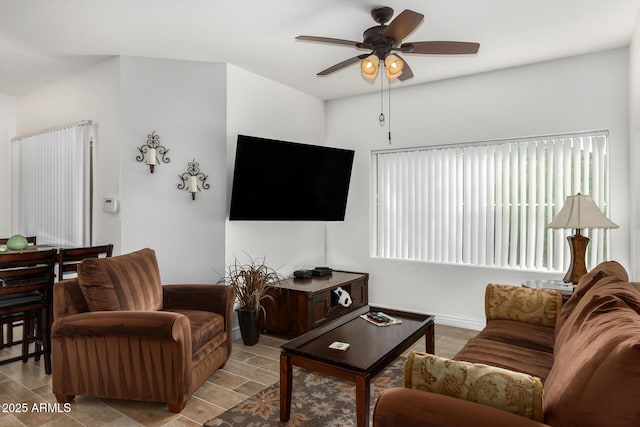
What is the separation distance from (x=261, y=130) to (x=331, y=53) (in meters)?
1.16

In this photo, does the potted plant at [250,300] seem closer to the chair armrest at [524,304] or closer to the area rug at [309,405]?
the area rug at [309,405]

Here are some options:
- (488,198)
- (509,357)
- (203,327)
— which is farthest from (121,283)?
(488,198)

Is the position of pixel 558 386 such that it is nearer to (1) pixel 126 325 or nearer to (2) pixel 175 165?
(1) pixel 126 325

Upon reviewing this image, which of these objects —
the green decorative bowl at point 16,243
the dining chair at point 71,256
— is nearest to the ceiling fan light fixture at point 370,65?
the dining chair at point 71,256

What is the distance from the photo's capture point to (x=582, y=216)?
3.01m

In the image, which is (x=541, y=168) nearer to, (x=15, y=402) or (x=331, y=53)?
(x=331, y=53)

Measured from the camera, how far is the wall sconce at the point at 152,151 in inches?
144

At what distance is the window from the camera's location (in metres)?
3.76

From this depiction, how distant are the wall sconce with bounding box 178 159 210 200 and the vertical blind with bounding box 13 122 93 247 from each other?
41.3 inches

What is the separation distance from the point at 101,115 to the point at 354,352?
3.35 metres

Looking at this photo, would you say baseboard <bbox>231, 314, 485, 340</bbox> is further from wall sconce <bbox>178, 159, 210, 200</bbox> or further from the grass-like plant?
wall sconce <bbox>178, 159, 210, 200</bbox>

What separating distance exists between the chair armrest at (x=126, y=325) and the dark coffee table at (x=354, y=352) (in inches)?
26.1

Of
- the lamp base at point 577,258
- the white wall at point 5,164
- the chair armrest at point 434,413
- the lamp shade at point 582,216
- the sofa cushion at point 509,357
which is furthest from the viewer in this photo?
the white wall at point 5,164

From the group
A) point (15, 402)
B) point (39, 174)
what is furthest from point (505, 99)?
point (39, 174)
